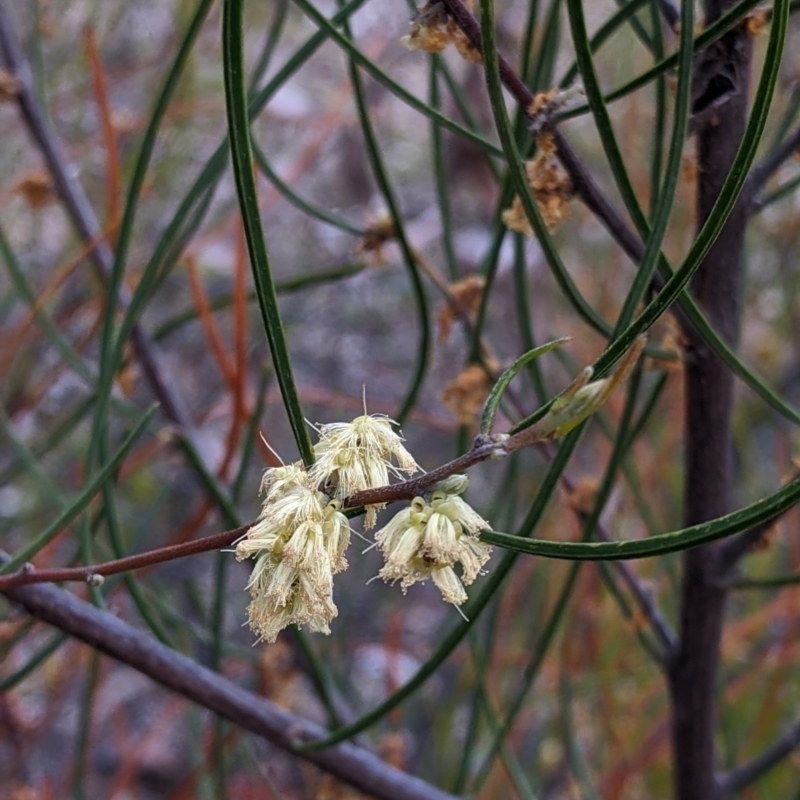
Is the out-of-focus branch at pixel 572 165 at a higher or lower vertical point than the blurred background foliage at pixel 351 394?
lower

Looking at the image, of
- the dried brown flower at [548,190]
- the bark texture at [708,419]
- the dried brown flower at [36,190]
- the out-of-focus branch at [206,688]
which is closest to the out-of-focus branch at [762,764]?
the bark texture at [708,419]

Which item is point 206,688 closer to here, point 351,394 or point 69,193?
point 69,193

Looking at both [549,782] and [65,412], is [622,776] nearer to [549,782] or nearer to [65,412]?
[549,782]

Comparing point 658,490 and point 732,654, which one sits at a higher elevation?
point 658,490

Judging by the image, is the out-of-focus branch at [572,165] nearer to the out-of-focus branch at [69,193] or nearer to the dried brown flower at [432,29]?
the dried brown flower at [432,29]

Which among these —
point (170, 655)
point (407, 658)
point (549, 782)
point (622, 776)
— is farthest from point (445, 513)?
point (407, 658)

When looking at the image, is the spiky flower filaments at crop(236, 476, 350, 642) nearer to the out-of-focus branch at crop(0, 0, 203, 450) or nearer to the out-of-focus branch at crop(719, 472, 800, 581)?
the out-of-focus branch at crop(719, 472, 800, 581)

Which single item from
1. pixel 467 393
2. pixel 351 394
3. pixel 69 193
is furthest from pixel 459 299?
pixel 351 394
